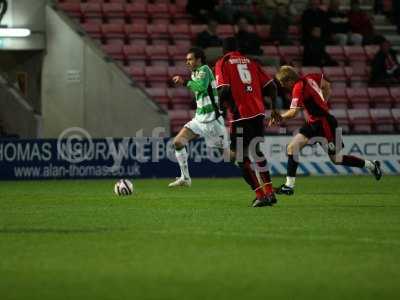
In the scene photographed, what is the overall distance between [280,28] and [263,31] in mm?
694

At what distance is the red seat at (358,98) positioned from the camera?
27.6 m

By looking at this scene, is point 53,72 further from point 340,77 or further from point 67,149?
point 340,77

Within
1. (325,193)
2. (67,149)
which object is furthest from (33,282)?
(67,149)

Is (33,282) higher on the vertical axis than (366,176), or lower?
higher

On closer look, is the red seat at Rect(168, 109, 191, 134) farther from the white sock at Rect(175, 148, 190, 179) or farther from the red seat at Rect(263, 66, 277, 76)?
the white sock at Rect(175, 148, 190, 179)

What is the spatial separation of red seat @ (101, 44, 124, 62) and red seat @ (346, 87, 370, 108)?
5614 millimetres

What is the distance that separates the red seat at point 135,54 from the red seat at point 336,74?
447 cm

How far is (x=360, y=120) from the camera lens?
1062 inches

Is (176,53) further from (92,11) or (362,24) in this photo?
(362,24)

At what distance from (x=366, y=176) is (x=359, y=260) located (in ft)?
49.1

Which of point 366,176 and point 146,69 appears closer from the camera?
point 366,176

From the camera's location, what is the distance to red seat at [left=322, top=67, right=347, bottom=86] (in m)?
27.8

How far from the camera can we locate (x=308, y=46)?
1075 inches

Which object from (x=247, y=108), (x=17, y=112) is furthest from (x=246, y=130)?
(x=17, y=112)
